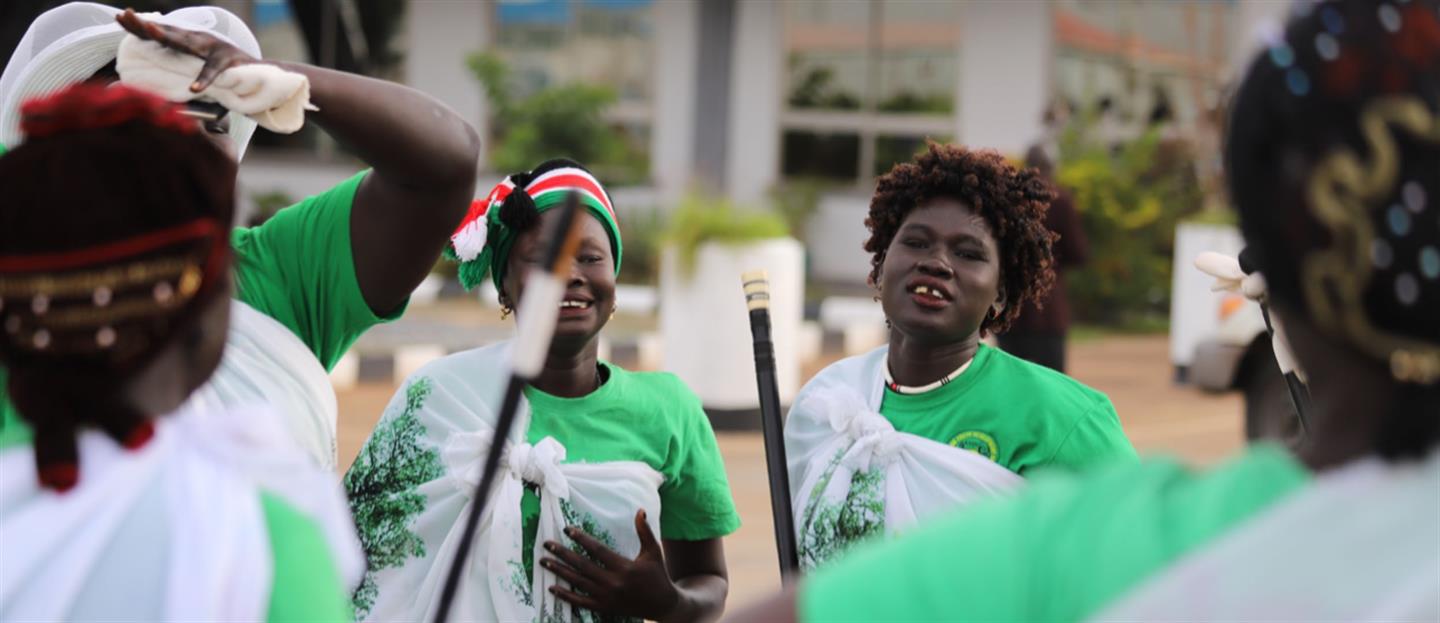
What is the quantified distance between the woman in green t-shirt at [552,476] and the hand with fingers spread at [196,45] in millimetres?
1019

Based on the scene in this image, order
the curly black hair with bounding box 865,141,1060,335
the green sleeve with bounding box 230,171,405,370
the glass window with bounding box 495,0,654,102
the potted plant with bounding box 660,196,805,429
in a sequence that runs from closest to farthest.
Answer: the green sleeve with bounding box 230,171,405,370, the curly black hair with bounding box 865,141,1060,335, the potted plant with bounding box 660,196,805,429, the glass window with bounding box 495,0,654,102

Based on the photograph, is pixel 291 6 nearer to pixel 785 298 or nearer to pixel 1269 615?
pixel 785 298

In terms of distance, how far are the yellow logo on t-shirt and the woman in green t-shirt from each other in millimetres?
501

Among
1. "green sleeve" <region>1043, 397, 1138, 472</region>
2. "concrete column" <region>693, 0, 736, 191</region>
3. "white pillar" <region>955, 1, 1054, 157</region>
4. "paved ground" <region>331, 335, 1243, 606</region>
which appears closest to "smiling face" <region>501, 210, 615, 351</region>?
"green sleeve" <region>1043, 397, 1138, 472</region>

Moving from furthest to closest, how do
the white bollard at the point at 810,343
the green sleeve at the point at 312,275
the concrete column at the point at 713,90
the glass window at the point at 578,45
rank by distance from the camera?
the glass window at the point at 578,45, the concrete column at the point at 713,90, the white bollard at the point at 810,343, the green sleeve at the point at 312,275

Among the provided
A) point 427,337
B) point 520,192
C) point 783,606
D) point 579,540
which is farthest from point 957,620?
point 427,337

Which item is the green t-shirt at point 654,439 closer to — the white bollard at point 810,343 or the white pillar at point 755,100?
the white bollard at point 810,343

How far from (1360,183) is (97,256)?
115 centimetres

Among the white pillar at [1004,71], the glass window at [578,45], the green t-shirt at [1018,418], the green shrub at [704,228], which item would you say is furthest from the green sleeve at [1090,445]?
the glass window at [578,45]

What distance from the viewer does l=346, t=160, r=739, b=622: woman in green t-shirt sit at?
3.27 meters

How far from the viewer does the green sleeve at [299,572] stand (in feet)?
5.87

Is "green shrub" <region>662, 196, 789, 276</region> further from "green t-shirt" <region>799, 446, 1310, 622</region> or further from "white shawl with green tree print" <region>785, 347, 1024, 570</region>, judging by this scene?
"green t-shirt" <region>799, 446, 1310, 622</region>

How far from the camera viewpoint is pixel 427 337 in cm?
1395

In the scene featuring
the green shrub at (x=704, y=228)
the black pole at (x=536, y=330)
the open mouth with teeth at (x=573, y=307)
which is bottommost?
the green shrub at (x=704, y=228)
